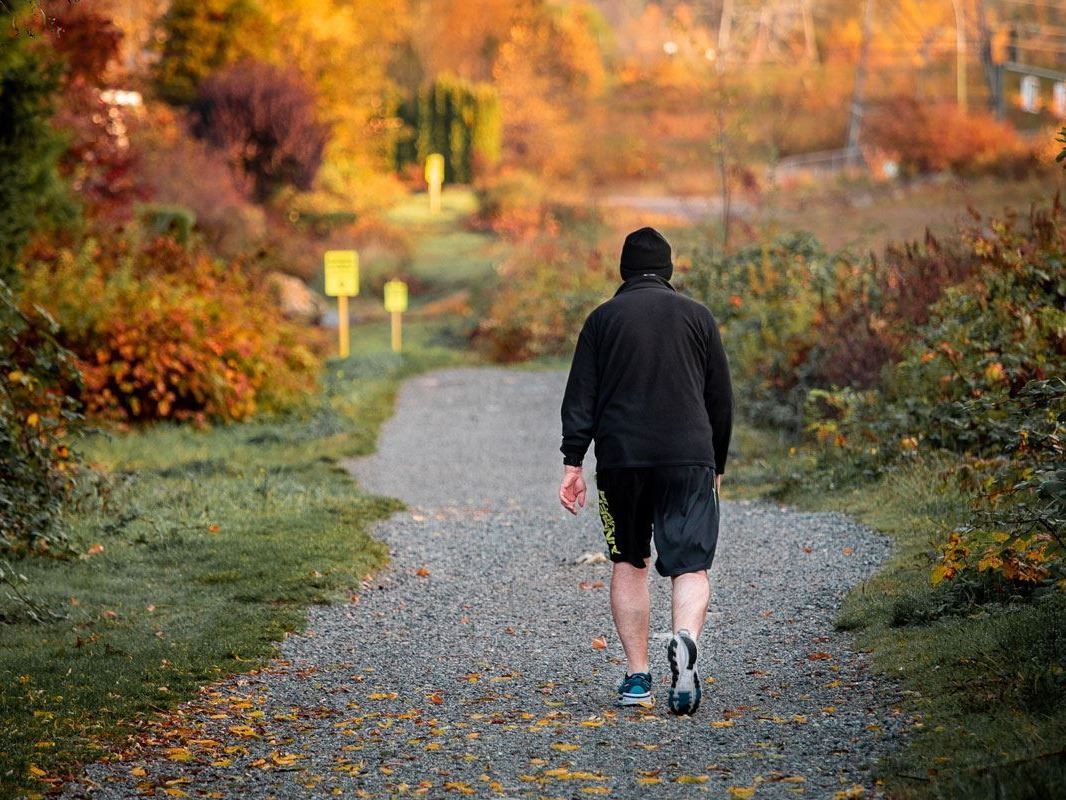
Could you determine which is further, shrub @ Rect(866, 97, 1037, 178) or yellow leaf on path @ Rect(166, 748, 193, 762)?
shrub @ Rect(866, 97, 1037, 178)

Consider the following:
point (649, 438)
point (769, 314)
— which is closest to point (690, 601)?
point (649, 438)

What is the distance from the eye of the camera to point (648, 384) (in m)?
5.41

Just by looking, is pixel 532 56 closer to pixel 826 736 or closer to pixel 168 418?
pixel 168 418

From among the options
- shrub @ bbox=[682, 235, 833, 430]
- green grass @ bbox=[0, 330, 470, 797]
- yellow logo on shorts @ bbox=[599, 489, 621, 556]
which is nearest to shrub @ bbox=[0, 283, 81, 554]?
green grass @ bbox=[0, 330, 470, 797]

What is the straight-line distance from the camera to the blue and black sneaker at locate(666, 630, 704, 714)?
5234 millimetres

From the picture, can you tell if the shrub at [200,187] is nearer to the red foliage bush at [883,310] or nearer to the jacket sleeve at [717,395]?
the red foliage bush at [883,310]

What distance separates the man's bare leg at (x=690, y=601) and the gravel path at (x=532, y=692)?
35cm

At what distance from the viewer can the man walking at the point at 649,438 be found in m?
5.40

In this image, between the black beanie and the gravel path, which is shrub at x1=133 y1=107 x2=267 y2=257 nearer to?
the gravel path

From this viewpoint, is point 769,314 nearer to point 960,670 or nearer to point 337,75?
point 960,670

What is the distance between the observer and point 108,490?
9.23 metres

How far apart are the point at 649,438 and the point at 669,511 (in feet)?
0.92

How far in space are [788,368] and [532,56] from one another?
43.2m

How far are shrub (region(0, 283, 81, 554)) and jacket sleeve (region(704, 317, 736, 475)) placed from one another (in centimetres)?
374
